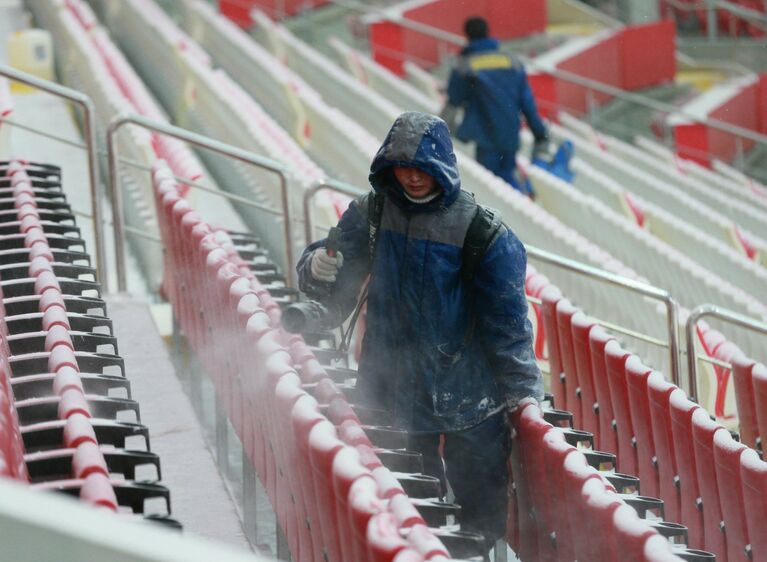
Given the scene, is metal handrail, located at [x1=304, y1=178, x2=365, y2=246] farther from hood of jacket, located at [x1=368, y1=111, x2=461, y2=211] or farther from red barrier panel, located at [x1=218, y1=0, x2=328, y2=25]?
red barrier panel, located at [x1=218, y1=0, x2=328, y2=25]

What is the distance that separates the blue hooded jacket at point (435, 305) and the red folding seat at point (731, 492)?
0.34 m

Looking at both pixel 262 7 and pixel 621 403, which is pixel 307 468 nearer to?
pixel 621 403

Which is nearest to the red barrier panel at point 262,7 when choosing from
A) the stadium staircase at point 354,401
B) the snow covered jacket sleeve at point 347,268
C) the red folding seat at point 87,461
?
the stadium staircase at point 354,401

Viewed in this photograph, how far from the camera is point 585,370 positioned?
3.00m

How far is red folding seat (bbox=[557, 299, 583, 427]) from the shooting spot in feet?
10.0

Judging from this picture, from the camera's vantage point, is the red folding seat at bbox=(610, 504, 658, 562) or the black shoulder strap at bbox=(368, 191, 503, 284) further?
the black shoulder strap at bbox=(368, 191, 503, 284)

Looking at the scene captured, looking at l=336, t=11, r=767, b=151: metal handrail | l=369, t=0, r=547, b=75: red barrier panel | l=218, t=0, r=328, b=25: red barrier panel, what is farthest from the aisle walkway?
l=218, t=0, r=328, b=25: red barrier panel

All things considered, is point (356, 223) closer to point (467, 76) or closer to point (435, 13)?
point (467, 76)

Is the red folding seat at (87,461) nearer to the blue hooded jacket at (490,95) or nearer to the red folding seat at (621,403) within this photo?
the red folding seat at (621,403)

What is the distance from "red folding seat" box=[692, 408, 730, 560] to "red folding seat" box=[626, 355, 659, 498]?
0.22 m

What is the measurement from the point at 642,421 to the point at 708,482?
11.4 inches

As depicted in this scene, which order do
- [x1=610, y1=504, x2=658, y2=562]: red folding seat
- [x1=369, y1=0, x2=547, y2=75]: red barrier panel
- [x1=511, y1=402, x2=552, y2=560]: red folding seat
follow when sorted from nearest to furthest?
[x1=610, y1=504, x2=658, y2=562]: red folding seat, [x1=511, y1=402, x2=552, y2=560]: red folding seat, [x1=369, y1=0, x2=547, y2=75]: red barrier panel

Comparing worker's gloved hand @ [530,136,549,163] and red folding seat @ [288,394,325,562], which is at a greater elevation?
red folding seat @ [288,394,325,562]

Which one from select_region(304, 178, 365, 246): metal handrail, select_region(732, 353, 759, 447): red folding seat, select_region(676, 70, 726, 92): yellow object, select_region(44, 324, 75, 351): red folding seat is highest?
select_region(44, 324, 75, 351): red folding seat
